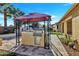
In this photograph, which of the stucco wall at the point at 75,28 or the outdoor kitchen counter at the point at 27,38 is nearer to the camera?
the stucco wall at the point at 75,28

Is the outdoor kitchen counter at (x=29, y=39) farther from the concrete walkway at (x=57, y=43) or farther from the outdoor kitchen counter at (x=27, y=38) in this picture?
the concrete walkway at (x=57, y=43)

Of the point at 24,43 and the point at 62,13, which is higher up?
the point at 62,13

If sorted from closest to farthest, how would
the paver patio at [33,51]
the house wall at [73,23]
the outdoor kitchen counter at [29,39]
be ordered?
the house wall at [73,23] → the paver patio at [33,51] → the outdoor kitchen counter at [29,39]

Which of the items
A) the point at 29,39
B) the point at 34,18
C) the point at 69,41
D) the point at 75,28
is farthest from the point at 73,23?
the point at 29,39

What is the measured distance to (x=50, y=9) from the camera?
212 inches

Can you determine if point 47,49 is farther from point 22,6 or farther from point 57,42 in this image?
point 22,6

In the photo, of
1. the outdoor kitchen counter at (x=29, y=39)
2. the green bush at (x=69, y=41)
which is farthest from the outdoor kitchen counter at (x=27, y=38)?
the green bush at (x=69, y=41)

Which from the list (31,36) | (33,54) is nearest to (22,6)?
(31,36)

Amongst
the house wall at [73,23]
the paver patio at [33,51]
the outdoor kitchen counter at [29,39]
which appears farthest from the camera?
the outdoor kitchen counter at [29,39]

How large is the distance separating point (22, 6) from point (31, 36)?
2.35 feet

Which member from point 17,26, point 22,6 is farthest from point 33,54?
point 22,6

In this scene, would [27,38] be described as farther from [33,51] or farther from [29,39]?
[33,51]

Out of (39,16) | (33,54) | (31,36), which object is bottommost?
(33,54)

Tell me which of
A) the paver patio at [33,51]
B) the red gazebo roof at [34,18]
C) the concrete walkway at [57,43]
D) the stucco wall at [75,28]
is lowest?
the paver patio at [33,51]
